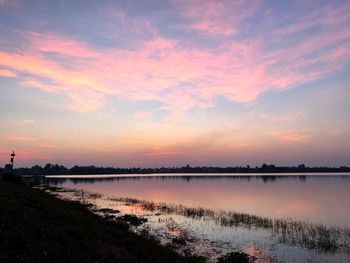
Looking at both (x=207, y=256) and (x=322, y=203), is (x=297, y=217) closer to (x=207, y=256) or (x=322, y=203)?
(x=322, y=203)

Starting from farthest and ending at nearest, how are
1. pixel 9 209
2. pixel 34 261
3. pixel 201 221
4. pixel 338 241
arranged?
pixel 201 221
pixel 338 241
pixel 9 209
pixel 34 261

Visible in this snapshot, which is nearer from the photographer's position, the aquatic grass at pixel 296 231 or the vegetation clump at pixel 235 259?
the vegetation clump at pixel 235 259

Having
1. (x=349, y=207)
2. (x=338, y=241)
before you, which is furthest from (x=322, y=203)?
(x=338, y=241)

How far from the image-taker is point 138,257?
17.7 metres

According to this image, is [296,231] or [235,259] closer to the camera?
[235,259]

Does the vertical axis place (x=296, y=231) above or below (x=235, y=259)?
below

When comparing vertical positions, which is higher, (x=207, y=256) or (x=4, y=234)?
(x=4, y=234)

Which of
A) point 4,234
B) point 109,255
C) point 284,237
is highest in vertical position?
point 4,234

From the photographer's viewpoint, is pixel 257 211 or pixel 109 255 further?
pixel 257 211

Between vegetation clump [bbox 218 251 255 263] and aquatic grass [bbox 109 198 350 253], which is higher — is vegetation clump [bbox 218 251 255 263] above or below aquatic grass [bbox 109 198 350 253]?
above

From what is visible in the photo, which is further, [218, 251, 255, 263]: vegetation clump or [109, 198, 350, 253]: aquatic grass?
[109, 198, 350, 253]: aquatic grass

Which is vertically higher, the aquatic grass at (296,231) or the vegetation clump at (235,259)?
the vegetation clump at (235,259)

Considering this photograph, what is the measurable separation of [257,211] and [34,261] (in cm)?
4599

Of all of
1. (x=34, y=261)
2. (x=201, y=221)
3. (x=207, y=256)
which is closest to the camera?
(x=34, y=261)
